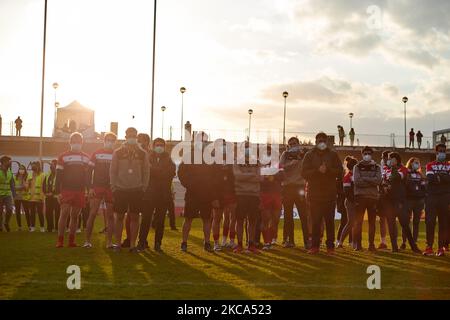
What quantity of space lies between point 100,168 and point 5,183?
692cm

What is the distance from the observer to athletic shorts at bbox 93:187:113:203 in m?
12.4

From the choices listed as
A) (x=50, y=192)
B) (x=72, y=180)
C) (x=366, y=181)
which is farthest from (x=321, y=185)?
(x=50, y=192)

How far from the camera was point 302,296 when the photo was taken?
23.8 ft

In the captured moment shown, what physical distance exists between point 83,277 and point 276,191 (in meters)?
5.90

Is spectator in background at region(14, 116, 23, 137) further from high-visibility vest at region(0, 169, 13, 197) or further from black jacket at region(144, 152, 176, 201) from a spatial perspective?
black jacket at region(144, 152, 176, 201)

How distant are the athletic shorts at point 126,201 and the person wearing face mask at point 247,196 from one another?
1867 millimetres

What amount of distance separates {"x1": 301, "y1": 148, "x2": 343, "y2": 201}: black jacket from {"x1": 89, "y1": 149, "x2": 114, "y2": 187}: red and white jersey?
3753 mm

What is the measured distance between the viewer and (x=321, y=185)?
1199cm

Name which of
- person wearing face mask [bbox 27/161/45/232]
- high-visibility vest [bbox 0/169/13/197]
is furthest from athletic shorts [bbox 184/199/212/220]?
person wearing face mask [bbox 27/161/45/232]

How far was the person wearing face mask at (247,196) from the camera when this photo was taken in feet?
39.9

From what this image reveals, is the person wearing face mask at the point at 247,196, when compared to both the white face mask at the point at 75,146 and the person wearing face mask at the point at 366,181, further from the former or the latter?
the white face mask at the point at 75,146

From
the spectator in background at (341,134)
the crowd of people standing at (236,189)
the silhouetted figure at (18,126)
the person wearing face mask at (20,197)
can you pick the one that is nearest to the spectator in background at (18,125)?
the silhouetted figure at (18,126)
